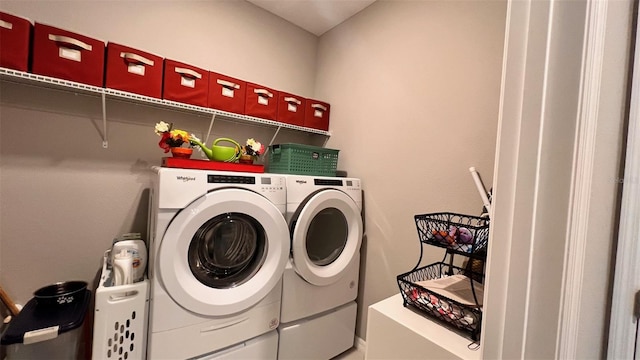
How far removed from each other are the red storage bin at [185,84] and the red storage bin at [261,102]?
0.86ft

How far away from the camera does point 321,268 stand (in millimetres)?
1565

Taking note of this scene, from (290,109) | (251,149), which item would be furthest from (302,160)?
(290,109)

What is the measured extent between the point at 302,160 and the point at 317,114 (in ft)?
1.79

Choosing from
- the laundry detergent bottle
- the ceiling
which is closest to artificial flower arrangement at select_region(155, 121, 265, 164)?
the laundry detergent bottle

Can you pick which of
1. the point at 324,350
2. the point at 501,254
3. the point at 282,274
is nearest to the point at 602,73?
the point at 501,254

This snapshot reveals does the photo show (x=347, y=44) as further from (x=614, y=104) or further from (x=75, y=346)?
(x=75, y=346)

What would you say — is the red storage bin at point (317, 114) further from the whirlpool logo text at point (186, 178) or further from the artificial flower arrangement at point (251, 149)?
the whirlpool logo text at point (186, 178)

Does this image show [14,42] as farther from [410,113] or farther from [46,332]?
[410,113]

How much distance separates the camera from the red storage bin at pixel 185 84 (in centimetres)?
138

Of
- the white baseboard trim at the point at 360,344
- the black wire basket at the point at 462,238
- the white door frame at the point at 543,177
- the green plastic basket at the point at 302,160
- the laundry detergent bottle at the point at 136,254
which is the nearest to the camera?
the white door frame at the point at 543,177

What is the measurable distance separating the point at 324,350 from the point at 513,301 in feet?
4.79

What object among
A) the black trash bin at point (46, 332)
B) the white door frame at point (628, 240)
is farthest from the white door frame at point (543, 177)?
the black trash bin at point (46, 332)

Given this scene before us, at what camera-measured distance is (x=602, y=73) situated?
0.46 metres

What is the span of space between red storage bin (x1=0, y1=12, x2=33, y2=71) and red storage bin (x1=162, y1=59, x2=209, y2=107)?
0.50 meters
